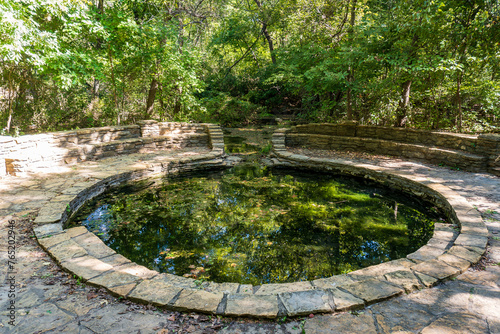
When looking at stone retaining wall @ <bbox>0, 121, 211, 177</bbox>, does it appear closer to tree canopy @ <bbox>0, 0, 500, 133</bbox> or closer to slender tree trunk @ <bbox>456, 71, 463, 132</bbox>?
tree canopy @ <bbox>0, 0, 500, 133</bbox>

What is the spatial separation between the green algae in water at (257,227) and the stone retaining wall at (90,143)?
1.73m

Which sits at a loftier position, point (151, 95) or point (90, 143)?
point (151, 95)

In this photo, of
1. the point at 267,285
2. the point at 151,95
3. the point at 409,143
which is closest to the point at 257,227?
the point at 267,285

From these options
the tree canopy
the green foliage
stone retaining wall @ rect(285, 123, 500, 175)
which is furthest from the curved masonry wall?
the green foliage

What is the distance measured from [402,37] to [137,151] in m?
7.23

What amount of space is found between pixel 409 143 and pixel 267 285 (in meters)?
6.28

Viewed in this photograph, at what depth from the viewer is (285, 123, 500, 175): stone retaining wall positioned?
562 centimetres

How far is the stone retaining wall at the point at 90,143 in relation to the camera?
518 cm

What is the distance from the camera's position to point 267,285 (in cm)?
256

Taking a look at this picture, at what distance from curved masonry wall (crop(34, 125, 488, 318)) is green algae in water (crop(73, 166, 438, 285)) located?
1.30ft

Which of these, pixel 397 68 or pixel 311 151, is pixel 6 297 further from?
pixel 397 68

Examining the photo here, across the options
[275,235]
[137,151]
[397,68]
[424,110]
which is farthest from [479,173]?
[137,151]

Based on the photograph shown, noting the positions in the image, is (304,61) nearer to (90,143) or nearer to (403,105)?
(403,105)

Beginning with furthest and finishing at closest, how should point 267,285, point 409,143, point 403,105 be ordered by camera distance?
point 403,105 → point 409,143 → point 267,285
